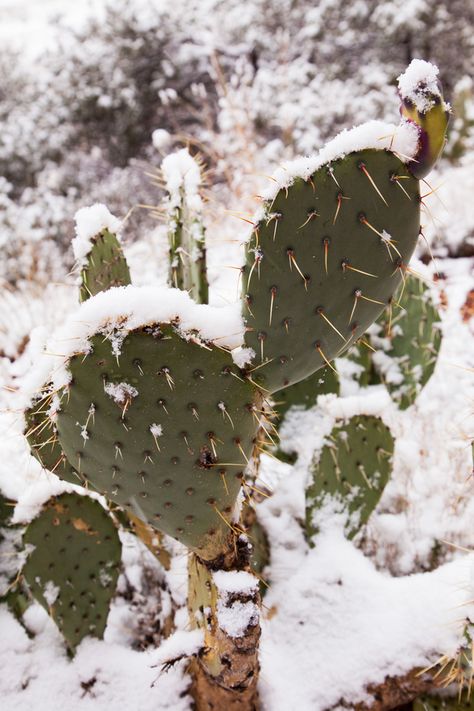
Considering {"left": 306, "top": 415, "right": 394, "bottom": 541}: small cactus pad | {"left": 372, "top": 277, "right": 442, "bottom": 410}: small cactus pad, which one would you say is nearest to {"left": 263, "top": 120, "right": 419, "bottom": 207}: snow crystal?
{"left": 306, "top": 415, "right": 394, "bottom": 541}: small cactus pad

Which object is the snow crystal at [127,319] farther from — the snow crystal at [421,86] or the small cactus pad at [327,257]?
the snow crystal at [421,86]

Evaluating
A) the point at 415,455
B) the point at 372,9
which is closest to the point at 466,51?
the point at 372,9

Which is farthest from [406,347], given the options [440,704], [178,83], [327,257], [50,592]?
[178,83]

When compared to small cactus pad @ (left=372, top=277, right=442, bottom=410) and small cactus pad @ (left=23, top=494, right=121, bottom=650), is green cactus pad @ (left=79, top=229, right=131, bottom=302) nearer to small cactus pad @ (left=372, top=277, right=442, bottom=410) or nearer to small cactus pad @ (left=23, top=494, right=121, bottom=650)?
small cactus pad @ (left=23, top=494, right=121, bottom=650)

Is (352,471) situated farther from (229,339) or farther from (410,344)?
(229,339)

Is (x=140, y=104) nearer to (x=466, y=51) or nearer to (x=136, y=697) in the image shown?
A: (x=466, y=51)

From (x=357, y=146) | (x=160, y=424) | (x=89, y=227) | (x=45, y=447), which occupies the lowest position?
(x=45, y=447)

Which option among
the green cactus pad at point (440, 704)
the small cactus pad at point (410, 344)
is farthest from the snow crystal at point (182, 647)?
the small cactus pad at point (410, 344)
